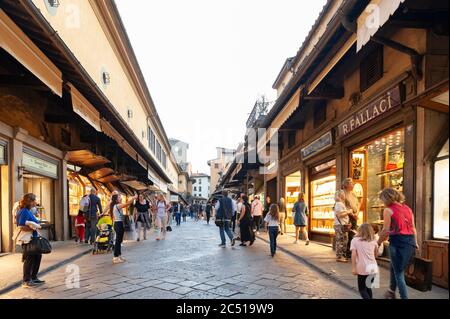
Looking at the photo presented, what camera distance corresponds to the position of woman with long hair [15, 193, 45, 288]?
221 inches

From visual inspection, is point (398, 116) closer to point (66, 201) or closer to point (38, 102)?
point (38, 102)

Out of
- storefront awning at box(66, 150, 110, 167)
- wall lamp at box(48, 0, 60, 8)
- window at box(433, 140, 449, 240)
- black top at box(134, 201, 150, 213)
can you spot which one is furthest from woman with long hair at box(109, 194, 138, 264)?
wall lamp at box(48, 0, 60, 8)

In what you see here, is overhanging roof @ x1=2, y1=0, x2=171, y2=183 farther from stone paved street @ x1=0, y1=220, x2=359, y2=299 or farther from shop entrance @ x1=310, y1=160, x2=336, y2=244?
shop entrance @ x1=310, y1=160, x2=336, y2=244

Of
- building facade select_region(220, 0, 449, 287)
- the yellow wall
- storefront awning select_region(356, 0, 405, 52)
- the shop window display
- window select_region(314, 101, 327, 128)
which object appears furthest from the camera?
the yellow wall

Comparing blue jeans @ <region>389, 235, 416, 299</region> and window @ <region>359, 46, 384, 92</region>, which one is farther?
window @ <region>359, 46, 384, 92</region>

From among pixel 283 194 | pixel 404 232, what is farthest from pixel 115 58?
pixel 404 232

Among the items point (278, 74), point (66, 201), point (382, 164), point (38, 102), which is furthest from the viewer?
point (278, 74)

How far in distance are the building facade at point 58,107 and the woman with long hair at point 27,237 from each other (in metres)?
2.18

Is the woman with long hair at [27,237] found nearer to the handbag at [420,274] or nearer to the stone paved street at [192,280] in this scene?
the stone paved street at [192,280]

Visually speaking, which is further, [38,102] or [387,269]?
[38,102]

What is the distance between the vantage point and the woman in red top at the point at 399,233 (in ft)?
13.9

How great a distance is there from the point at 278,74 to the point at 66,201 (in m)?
15.8

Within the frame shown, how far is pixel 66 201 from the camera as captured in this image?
41.6ft

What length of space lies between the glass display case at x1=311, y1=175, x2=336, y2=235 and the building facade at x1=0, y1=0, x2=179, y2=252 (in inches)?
273
